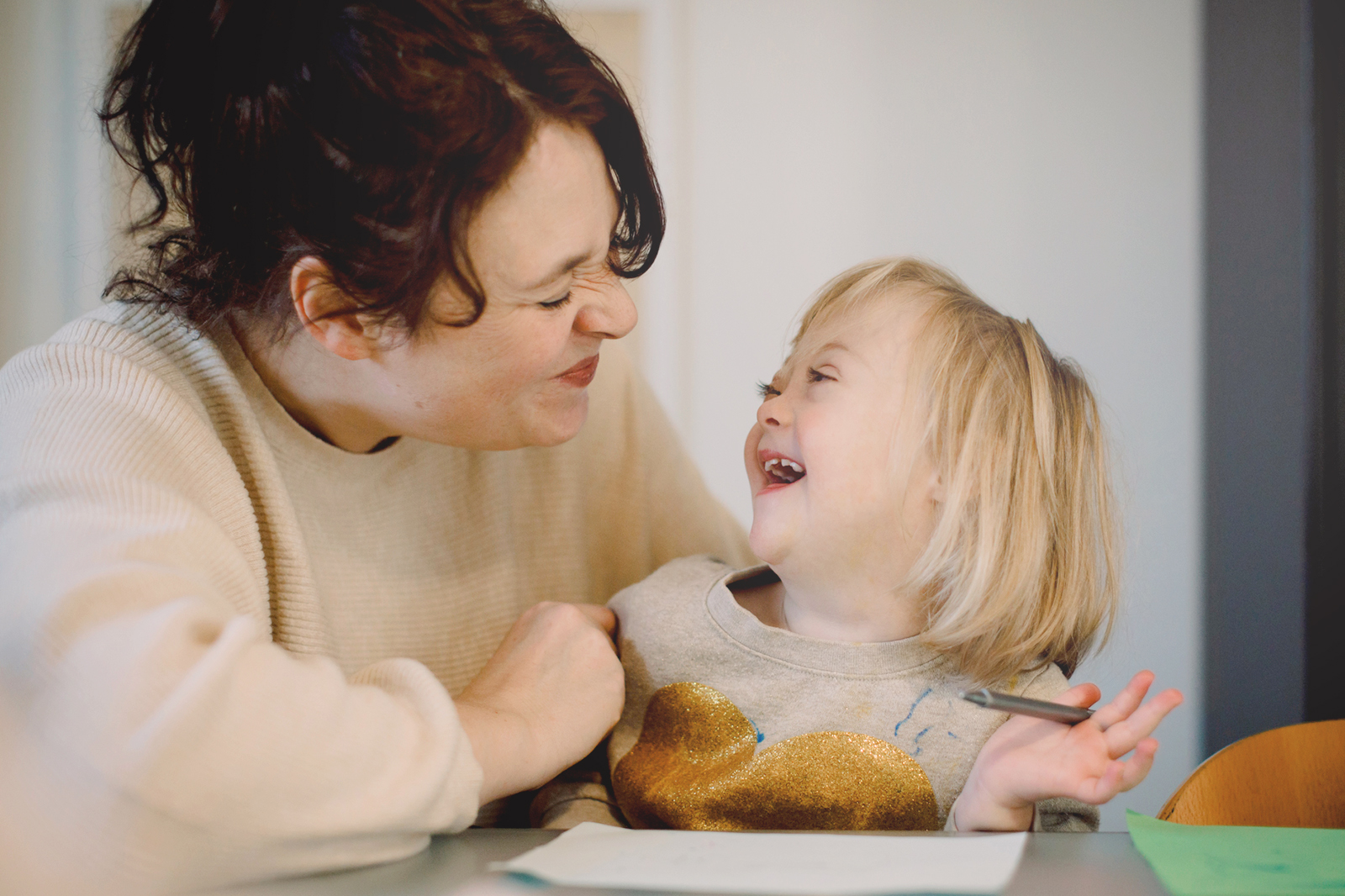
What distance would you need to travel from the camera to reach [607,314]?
912 millimetres

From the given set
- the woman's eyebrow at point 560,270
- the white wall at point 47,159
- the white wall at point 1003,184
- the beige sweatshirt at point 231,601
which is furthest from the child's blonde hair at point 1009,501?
the white wall at point 47,159

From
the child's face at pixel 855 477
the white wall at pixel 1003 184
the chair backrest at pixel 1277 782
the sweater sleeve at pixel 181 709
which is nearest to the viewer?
the sweater sleeve at pixel 181 709

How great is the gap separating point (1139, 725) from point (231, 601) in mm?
689

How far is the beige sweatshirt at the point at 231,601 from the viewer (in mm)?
527

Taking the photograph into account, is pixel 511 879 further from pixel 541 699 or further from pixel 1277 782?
pixel 1277 782

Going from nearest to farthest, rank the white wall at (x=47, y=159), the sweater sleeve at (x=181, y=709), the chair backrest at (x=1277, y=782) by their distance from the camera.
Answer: the sweater sleeve at (x=181, y=709) < the chair backrest at (x=1277, y=782) < the white wall at (x=47, y=159)

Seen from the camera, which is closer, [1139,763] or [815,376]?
[1139,763]

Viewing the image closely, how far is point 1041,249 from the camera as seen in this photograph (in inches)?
61.3

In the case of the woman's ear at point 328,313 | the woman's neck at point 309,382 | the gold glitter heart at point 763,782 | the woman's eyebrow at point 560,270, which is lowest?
the gold glitter heart at point 763,782

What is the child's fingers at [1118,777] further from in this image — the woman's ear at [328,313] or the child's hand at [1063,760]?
the woman's ear at [328,313]

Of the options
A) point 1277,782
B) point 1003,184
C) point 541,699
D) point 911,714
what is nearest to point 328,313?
point 541,699

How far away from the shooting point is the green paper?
558 millimetres

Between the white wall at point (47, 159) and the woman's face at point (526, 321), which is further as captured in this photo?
the white wall at point (47, 159)

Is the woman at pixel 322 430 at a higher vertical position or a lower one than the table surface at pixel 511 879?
higher
